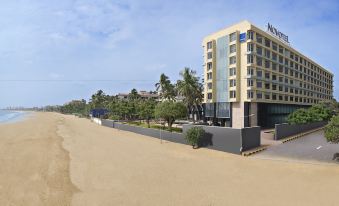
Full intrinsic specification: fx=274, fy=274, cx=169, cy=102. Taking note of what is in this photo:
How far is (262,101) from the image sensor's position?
220 feet

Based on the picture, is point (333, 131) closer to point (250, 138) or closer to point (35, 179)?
point (250, 138)

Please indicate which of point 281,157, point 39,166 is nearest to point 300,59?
point 281,157

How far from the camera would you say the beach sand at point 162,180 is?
722 inches

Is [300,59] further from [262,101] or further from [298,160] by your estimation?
[298,160]

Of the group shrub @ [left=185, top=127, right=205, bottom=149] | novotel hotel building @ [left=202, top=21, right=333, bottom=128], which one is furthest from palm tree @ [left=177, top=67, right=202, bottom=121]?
shrub @ [left=185, top=127, right=205, bottom=149]

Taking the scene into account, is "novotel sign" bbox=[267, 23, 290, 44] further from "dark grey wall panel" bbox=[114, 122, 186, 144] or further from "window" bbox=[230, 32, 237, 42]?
"dark grey wall panel" bbox=[114, 122, 186, 144]

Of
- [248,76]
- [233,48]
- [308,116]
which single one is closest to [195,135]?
[308,116]

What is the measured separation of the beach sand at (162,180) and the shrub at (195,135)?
4.62 meters

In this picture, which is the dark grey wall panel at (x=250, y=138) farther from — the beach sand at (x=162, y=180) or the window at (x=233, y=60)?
the window at (x=233, y=60)

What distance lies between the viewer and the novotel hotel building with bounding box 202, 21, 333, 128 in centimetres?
6450

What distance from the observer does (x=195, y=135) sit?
129 ft

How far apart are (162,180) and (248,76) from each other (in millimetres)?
46695

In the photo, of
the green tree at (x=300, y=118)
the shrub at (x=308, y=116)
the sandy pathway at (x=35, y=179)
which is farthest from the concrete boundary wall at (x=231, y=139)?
the shrub at (x=308, y=116)

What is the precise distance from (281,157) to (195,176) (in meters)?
13.0
